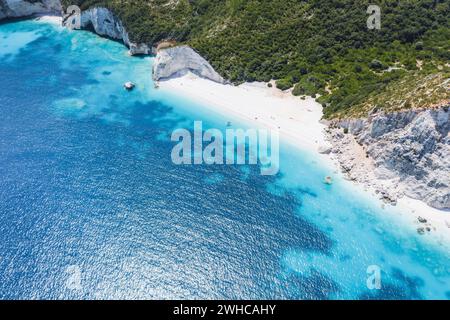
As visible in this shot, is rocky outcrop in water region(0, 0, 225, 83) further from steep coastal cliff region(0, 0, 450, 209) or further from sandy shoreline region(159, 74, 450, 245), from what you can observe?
steep coastal cliff region(0, 0, 450, 209)

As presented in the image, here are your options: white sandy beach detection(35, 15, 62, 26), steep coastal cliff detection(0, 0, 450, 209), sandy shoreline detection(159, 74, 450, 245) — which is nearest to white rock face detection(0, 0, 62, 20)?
white sandy beach detection(35, 15, 62, 26)

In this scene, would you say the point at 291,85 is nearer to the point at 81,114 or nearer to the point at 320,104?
the point at 320,104

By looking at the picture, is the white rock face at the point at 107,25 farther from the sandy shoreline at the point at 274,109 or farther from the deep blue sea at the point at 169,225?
the deep blue sea at the point at 169,225

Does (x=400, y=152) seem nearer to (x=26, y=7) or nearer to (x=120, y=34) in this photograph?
(x=120, y=34)

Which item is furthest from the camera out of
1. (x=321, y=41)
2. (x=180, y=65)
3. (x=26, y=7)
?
(x=26, y=7)

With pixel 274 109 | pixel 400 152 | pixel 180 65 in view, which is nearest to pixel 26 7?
pixel 180 65
